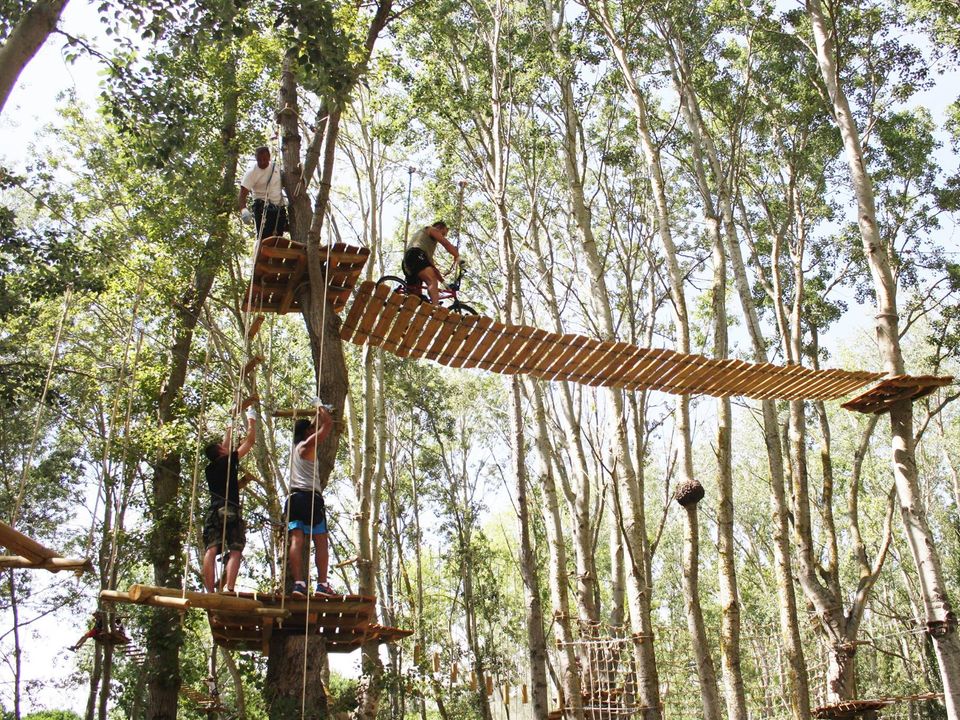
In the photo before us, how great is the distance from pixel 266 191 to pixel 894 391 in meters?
3.85

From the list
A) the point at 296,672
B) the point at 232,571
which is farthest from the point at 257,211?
the point at 296,672

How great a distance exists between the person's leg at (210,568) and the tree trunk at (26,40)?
6.98ft

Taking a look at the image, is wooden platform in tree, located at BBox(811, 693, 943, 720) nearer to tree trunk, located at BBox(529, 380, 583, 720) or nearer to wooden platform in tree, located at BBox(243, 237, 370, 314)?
tree trunk, located at BBox(529, 380, 583, 720)

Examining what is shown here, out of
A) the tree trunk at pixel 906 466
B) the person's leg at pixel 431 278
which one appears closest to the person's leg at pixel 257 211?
the person's leg at pixel 431 278

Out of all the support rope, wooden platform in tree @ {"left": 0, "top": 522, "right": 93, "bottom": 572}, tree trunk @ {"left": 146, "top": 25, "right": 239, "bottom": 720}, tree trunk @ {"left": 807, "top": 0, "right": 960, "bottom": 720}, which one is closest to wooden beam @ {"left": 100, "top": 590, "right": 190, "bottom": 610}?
wooden platform in tree @ {"left": 0, "top": 522, "right": 93, "bottom": 572}

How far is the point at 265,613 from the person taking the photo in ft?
9.87

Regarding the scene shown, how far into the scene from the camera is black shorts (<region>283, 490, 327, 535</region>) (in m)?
3.56

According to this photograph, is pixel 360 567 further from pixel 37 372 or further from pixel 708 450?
Answer: pixel 708 450

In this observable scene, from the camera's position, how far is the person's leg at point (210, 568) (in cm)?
341

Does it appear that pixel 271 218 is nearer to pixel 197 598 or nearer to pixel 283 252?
pixel 283 252

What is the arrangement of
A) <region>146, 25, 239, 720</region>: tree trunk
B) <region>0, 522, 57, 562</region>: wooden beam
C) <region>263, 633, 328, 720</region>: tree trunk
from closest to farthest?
1. <region>0, 522, 57, 562</region>: wooden beam
2. <region>263, 633, 328, 720</region>: tree trunk
3. <region>146, 25, 239, 720</region>: tree trunk

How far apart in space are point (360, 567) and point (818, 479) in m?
12.0

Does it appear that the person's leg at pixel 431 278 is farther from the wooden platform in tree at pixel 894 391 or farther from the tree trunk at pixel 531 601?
the wooden platform in tree at pixel 894 391

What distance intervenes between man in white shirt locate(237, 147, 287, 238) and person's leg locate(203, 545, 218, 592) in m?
1.61
